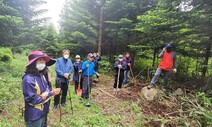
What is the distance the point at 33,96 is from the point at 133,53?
13.3 metres

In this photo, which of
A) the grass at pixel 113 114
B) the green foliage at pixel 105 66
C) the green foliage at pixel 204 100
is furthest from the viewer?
the green foliage at pixel 105 66

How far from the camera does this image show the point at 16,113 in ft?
20.6

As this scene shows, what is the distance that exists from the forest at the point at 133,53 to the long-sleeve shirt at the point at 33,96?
8.20 ft

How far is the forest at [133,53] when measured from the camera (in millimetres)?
6375

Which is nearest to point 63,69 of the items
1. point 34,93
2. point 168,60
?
point 34,93

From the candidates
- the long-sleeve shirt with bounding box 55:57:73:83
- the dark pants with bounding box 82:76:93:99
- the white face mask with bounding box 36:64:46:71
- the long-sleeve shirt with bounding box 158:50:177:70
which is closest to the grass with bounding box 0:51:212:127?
the dark pants with bounding box 82:76:93:99

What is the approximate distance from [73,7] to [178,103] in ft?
44.0

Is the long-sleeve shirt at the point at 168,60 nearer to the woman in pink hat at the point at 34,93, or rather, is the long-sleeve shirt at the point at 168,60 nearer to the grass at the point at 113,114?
the grass at the point at 113,114

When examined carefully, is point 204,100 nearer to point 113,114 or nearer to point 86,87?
point 113,114

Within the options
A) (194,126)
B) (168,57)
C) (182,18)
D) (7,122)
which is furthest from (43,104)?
(182,18)

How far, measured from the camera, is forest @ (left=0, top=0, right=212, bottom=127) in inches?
251

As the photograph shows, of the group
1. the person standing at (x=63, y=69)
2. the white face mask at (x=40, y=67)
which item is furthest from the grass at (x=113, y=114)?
the white face mask at (x=40, y=67)

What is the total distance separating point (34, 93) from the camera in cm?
318

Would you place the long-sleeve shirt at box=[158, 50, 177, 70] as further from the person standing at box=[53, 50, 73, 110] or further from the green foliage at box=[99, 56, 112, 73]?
the green foliage at box=[99, 56, 112, 73]
